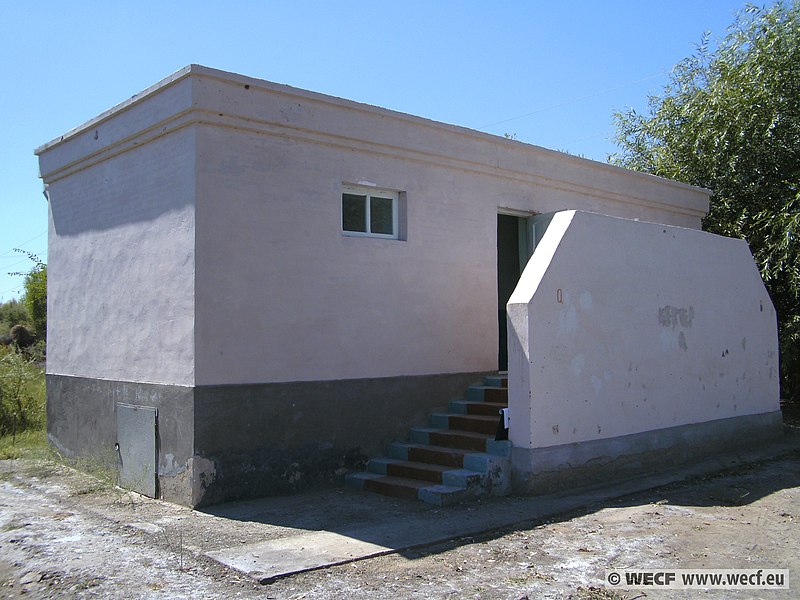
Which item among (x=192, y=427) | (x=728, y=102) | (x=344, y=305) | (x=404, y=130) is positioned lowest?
(x=192, y=427)

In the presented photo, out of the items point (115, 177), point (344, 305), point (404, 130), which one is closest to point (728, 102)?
point (404, 130)

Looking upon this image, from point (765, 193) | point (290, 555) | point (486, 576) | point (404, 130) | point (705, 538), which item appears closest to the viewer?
point (486, 576)

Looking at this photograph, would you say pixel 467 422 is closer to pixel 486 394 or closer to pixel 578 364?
pixel 486 394

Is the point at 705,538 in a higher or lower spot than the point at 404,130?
lower

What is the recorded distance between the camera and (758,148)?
13961mm

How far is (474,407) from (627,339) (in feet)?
6.60

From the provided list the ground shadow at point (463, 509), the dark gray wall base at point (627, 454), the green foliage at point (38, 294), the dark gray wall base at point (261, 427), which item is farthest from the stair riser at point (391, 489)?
the green foliage at point (38, 294)

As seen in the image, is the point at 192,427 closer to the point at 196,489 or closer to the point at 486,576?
the point at 196,489

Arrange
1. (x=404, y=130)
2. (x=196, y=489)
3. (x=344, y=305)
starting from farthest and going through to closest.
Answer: (x=404, y=130), (x=344, y=305), (x=196, y=489)

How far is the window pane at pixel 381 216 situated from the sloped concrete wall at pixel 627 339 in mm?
2070

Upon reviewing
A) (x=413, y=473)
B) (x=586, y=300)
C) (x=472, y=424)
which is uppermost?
(x=586, y=300)

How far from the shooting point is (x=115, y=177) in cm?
894

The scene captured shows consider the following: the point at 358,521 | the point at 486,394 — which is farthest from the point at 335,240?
the point at 358,521

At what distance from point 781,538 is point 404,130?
6006mm
